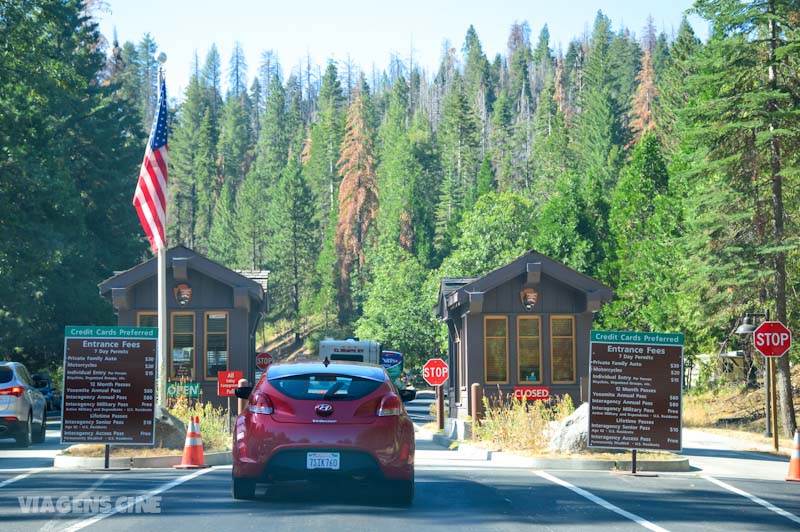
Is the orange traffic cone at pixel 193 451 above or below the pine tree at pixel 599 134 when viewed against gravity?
below

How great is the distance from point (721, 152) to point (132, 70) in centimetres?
13957

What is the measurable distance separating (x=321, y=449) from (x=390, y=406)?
37.0 inches

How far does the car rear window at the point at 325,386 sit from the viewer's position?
40.1 ft

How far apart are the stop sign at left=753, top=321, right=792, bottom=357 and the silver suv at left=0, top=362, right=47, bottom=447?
657 inches

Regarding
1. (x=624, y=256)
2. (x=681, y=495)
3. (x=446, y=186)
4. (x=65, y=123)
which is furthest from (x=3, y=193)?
(x=446, y=186)

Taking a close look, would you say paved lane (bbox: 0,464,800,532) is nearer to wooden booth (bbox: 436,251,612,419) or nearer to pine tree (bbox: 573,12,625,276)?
wooden booth (bbox: 436,251,612,419)

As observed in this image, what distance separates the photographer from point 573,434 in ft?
65.2

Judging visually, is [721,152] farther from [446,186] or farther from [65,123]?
[446,186]

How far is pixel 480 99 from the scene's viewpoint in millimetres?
163375

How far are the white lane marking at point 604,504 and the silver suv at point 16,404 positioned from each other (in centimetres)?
1226

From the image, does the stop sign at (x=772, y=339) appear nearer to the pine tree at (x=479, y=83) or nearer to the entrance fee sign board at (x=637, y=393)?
the entrance fee sign board at (x=637, y=393)

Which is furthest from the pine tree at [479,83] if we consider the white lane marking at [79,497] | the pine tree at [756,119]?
the white lane marking at [79,497]

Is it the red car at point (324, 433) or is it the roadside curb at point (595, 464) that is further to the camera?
the roadside curb at point (595, 464)

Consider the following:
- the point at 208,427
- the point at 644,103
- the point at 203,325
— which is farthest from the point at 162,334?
the point at 644,103
